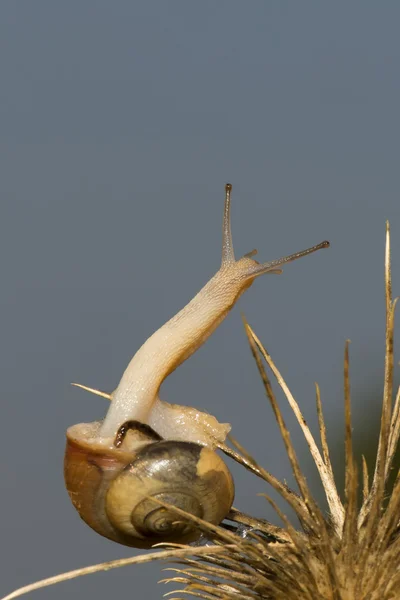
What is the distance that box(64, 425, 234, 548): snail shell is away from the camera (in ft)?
9.85

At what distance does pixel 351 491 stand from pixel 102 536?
1302mm

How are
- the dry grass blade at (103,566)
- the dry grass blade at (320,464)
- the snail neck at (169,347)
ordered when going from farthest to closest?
the snail neck at (169,347) → the dry grass blade at (320,464) → the dry grass blade at (103,566)

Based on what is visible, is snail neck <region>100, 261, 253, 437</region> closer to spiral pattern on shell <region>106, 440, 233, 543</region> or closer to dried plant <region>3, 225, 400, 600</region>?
spiral pattern on shell <region>106, 440, 233, 543</region>

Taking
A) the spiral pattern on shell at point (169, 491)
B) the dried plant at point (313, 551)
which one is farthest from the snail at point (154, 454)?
the dried plant at point (313, 551)

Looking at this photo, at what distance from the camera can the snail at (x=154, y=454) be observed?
3016 millimetres

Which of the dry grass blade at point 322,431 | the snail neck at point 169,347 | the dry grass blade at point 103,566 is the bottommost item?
the dry grass blade at point 103,566

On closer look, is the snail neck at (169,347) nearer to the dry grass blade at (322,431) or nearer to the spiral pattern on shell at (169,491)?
the spiral pattern on shell at (169,491)

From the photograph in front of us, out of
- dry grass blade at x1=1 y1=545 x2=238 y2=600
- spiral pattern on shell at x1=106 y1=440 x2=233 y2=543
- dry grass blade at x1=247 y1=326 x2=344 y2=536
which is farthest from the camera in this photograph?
spiral pattern on shell at x1=106 y1=440 x2=233 y2=543

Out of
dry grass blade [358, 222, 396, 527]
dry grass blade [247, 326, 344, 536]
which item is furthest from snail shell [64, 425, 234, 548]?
dry grass blade [358, 222, 396, 527]

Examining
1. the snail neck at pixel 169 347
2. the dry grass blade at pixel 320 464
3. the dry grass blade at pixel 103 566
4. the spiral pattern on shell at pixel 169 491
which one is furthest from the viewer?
the snail neck at pixel 169 347

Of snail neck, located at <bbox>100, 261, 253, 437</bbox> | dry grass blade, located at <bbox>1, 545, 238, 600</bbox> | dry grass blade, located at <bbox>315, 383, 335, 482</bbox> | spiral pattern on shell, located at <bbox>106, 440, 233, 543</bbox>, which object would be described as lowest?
dry grass blade, located at <bbox>1, 545, 238, 600</bbox>

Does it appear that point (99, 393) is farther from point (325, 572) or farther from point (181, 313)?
point (325, 572)

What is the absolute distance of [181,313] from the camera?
12.5 ft

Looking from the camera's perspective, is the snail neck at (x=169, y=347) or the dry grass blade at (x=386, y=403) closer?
the dry grass blade at (x=386, y=403)
